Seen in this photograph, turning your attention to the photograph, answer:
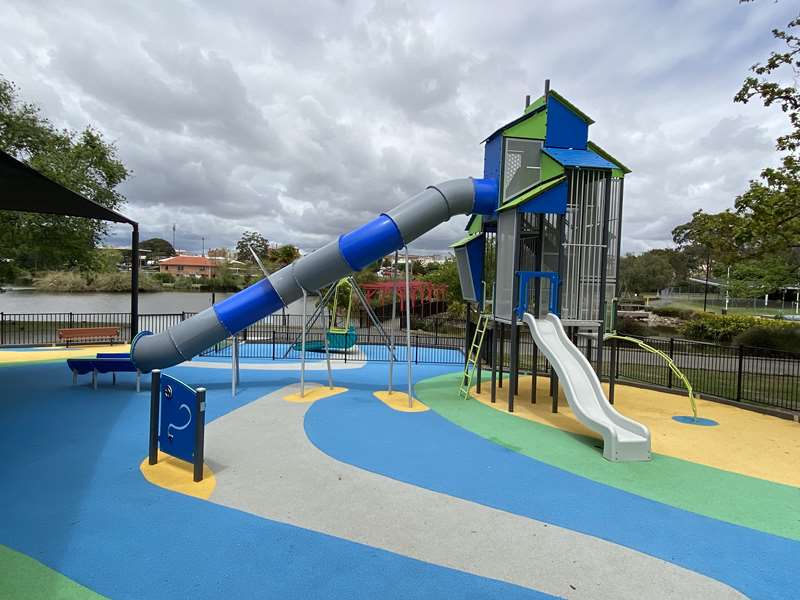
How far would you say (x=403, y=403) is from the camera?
11.4m

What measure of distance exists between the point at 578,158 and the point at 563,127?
3.67 feet

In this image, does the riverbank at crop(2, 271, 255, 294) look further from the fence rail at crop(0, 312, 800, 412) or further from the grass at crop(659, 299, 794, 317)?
the grass at crop(659, 299, 794, 317)

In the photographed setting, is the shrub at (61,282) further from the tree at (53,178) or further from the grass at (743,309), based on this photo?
the grass at (743,309)

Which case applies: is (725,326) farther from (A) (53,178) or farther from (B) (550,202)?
(A) (53,178)

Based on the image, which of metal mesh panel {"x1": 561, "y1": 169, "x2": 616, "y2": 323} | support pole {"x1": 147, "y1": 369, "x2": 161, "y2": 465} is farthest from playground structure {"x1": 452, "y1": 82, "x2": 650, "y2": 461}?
support pole {"x1": 147, "y1": 369, "x2": 161, "y2": 465}

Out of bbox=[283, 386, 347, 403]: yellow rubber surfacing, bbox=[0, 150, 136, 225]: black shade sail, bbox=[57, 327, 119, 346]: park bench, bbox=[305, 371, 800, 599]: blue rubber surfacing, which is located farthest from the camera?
bbox=[57, 327, 119, 346]: park bench

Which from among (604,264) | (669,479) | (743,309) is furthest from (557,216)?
(743,309)

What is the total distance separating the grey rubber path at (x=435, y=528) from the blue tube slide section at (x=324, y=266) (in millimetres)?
4744

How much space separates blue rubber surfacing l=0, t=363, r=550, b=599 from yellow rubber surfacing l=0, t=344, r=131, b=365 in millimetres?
10395

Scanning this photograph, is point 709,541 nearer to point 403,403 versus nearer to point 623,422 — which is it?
point 623,422

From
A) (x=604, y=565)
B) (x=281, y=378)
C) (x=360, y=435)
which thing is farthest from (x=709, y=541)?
(x=281, y=378)

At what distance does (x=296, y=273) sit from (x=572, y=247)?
22.1ft

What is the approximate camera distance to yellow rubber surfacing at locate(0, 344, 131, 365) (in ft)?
52.4

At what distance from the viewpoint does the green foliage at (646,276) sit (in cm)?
9562
